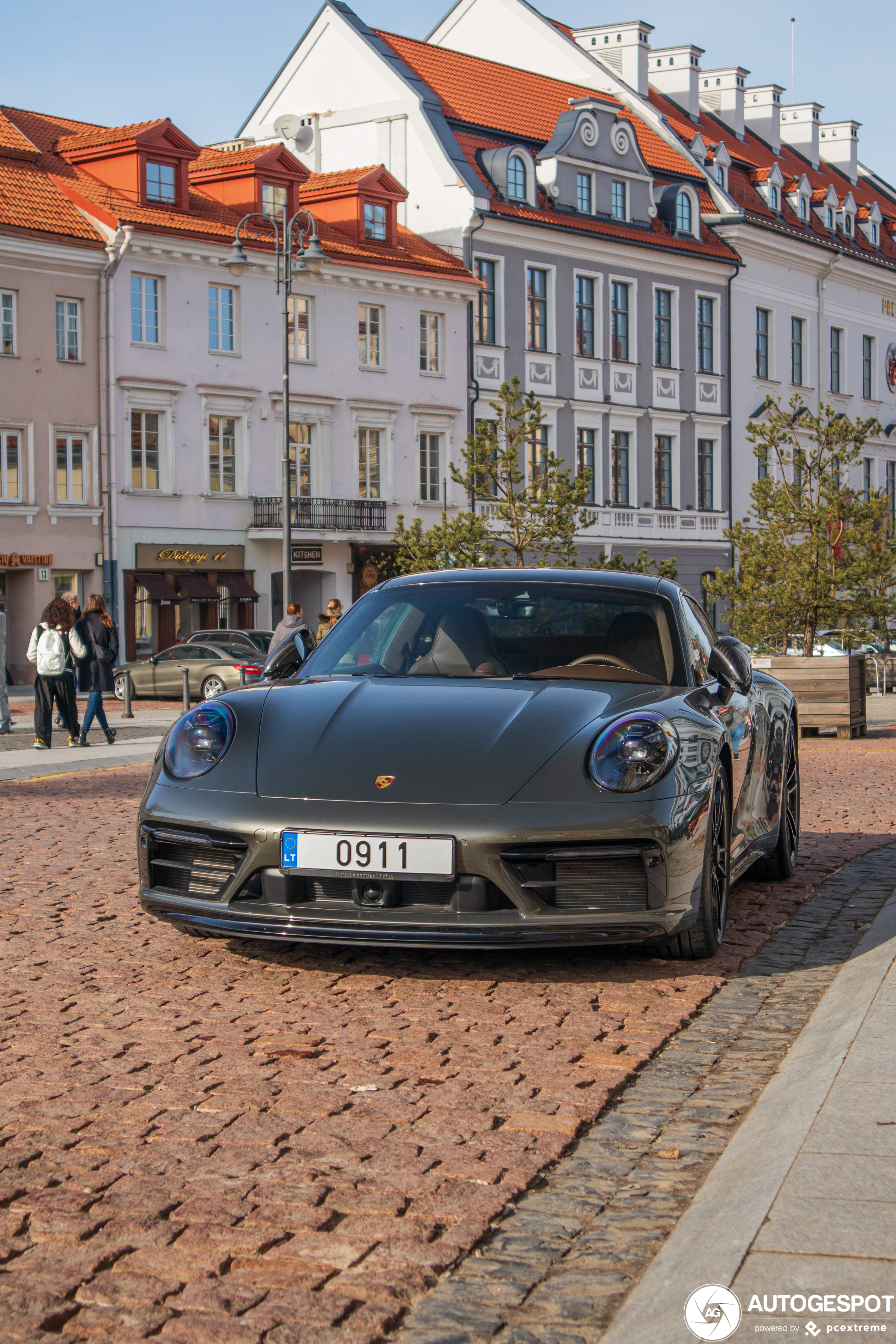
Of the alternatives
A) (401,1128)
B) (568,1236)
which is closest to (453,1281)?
(568,1236)

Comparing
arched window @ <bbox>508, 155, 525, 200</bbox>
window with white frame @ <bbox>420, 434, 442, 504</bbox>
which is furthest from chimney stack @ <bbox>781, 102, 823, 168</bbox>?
window with white frame @ <bbox>420, 434, 442, 504</bbox>

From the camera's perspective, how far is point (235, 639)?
1318 inches

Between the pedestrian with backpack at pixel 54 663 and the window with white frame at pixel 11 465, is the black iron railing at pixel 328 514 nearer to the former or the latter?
the window with white frame at pixel 11 465

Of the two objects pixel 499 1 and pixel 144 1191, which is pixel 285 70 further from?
pixel 144 1191

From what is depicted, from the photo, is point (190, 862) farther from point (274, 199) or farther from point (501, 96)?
point (501, 96)

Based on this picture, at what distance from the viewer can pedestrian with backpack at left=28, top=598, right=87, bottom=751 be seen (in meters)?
19.5

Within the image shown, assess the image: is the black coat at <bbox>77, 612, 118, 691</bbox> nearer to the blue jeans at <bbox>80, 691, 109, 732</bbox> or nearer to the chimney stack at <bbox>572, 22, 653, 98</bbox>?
the blue jeans at <bbox>80, 691, 109, 732</bbox>

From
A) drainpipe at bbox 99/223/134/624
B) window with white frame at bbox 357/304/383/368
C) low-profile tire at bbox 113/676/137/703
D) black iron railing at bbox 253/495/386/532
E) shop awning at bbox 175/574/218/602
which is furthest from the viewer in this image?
window with white frame at bbox 357/304/383/368

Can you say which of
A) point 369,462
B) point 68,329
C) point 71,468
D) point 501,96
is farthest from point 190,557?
point 501,96

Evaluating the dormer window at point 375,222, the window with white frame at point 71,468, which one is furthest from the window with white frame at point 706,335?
the window with white frame at point 71,468

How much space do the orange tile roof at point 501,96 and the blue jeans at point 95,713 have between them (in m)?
32.9

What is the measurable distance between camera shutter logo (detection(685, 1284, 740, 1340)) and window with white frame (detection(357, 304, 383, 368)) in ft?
139

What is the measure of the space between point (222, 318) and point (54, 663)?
75.3 ft

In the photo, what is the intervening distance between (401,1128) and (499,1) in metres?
58.0
